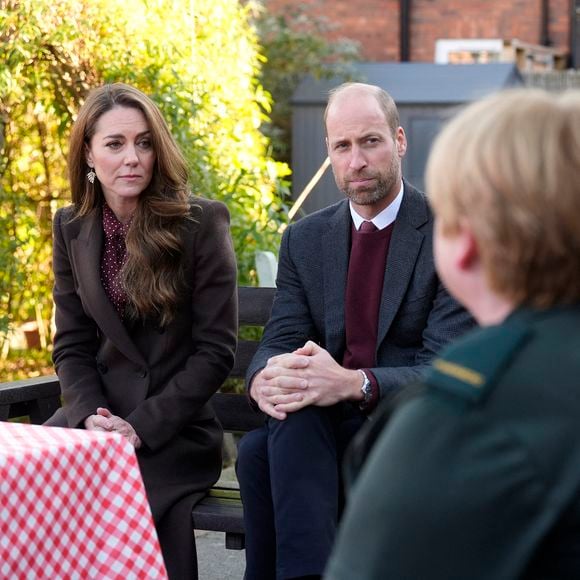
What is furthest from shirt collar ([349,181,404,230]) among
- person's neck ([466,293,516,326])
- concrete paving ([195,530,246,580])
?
person's neck ([466,293,516,326])

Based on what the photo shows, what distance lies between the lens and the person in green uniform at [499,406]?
1206 mm

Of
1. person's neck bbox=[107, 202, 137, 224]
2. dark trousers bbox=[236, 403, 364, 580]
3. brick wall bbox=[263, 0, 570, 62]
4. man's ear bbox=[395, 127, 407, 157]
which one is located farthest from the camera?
brick wall bbox=[263, 0, 570, 62]

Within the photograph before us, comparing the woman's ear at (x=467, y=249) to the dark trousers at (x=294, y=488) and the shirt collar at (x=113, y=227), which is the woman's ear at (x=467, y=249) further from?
the shirt collar at (x=113, y=227)

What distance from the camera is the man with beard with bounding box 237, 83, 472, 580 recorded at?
2.96 metres

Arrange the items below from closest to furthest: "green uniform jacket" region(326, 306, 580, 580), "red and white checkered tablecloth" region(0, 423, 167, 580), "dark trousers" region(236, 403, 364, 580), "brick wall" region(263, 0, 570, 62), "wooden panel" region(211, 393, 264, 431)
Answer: "green uniform jacket" region(326, 306, 580, 580), "red and white checkered tablecloth" region(0, 423, 167, 580), "dark trousers" region(236, 403, 364, 580), "wooden panel" region(211, 393, 264, 431), "brick wall" region(263, 0, 570, 62)

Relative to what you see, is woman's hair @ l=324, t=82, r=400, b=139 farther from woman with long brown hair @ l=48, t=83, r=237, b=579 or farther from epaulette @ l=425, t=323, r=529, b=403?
epaulette @ l=425, t=323, r=529, b=403

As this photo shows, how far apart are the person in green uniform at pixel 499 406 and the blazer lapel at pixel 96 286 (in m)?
2.28

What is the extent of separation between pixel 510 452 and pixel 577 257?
0.73ft

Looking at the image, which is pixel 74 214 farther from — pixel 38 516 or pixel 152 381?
pixel 38 516

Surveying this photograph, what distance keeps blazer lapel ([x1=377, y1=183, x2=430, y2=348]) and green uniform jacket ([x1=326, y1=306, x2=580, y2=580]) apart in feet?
6.65

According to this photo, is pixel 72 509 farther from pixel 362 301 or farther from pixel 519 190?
pixel 519 190

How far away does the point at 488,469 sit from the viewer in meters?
1.20

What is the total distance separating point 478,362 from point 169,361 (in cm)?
237

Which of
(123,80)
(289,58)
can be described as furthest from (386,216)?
(289,58)
